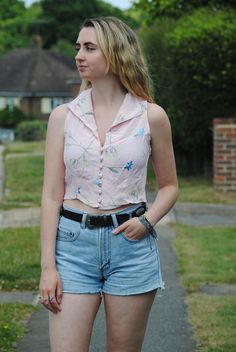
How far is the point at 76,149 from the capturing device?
13.0 ft

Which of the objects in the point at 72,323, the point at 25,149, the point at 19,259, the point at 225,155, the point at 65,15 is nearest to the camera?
the point at 72,323

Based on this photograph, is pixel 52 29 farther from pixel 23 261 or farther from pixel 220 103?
pixel 23 261

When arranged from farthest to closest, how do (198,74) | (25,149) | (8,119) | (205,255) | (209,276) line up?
(8,119), (25,149), (198,74), (205,255), (209,276)

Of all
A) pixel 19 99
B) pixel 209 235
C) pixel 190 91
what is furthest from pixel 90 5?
pixel 209 235

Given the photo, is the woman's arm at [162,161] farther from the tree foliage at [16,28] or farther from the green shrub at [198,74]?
the tree foliage at [16,28]

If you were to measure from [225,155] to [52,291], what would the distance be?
11587 millimetres

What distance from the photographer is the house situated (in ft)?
232

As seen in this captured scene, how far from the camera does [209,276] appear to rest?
834cm

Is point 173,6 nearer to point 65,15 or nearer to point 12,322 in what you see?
point 12,322

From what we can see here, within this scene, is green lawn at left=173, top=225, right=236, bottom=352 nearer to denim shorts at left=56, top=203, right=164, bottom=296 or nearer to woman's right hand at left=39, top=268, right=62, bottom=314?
denim shorts at left=56, top=203, right=164, bottom=296

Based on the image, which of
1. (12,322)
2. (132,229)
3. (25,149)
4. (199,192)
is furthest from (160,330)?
(25,149)

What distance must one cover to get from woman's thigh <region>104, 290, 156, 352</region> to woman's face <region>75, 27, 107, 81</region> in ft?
3.26

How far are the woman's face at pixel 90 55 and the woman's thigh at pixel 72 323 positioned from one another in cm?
99

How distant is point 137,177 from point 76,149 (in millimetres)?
299
